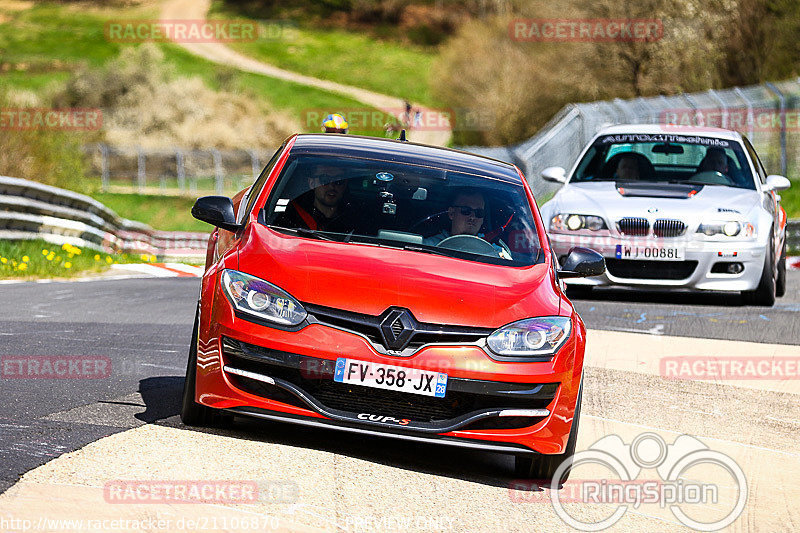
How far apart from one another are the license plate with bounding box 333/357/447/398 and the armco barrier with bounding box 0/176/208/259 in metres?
12.0

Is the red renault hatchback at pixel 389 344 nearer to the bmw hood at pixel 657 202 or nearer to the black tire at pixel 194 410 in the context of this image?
the black tire at pixel 194 410

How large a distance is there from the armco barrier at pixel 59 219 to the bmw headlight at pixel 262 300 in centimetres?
1155

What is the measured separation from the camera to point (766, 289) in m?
13.3

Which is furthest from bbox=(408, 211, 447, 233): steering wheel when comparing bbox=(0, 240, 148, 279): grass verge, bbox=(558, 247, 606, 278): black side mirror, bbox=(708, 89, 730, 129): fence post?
bbox=(708, 89, 730, 129): fence post

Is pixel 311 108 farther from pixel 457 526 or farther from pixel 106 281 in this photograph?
pixel 457 526

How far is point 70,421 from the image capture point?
6676mm

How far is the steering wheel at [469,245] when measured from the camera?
6.96 meters

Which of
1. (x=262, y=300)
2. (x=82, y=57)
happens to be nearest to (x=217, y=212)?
(x=262, y=300)

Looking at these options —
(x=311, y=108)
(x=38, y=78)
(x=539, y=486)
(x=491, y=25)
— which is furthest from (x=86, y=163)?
(x=539, y=486)

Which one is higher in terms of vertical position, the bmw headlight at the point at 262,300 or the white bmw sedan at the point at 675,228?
the bmw headlight at the point at 262,300

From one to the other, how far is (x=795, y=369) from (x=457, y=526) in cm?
558

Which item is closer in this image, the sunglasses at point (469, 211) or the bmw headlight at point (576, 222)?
the sunglasses at point (469, 211)

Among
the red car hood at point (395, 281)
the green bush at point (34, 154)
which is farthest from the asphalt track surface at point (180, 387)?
the green bush at point (34, 154)

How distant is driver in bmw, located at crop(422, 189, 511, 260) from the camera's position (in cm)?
705
